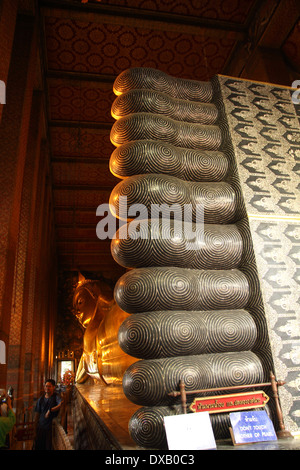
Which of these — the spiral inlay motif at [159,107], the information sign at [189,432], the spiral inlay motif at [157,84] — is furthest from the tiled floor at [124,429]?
the spiral inlay motif at [157,84]

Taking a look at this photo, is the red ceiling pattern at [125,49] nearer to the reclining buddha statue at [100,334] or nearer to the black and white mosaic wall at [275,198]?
the black and white mosaic wall at [275,198]

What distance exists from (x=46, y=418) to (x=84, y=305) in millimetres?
2140

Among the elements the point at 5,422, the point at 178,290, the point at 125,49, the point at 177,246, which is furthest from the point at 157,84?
the point at 125,49

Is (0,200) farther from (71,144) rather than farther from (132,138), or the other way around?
(71,144)

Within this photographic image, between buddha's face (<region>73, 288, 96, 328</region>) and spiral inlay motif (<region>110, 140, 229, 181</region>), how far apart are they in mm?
3664

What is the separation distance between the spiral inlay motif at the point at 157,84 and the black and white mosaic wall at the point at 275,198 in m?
0.23

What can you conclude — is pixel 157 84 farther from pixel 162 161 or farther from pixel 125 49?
pixel 125 49

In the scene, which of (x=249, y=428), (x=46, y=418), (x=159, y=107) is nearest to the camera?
(x=249, y=428)

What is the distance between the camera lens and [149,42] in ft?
20.0

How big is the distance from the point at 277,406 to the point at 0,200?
3.78 m

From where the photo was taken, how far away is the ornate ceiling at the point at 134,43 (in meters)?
5.42

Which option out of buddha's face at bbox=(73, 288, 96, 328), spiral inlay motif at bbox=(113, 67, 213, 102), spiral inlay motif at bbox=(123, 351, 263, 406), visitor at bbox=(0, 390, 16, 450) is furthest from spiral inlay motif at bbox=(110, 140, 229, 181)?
buddha's face at bbox=(73, 288, 96, 328)

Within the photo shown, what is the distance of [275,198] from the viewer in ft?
7.84
